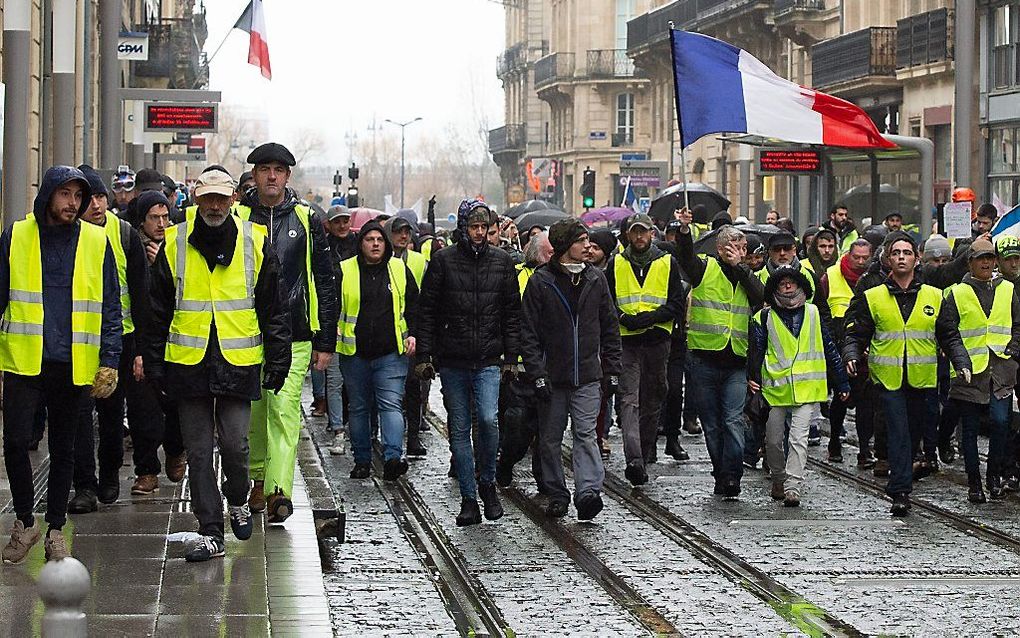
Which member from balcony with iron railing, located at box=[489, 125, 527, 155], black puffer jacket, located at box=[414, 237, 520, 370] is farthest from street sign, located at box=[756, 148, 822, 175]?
balcony with iron railing, located at box=[489, 125, 527, 155]

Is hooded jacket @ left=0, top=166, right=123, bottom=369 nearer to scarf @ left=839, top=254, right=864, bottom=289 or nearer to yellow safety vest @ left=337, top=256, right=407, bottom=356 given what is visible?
yellow safety vest @ left=337, top=256, right=407, bottom=356

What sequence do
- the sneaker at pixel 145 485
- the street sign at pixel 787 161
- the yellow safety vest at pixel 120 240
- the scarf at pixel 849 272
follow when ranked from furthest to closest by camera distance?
the street sign at pixel 787 161
the scarf at pixel 849 272
the sneaker at pixel 145 485
the yellow safety vest at pixel 120 240

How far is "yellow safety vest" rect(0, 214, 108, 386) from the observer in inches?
353

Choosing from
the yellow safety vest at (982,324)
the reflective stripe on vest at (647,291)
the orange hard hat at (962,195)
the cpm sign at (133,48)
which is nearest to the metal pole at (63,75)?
the reflective stripe on vest at (647,291)

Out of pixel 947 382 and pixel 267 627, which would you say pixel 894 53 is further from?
pixel 267 627

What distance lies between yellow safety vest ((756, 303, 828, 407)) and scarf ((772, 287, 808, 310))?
0.09 metres

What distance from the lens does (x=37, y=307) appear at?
355 inches

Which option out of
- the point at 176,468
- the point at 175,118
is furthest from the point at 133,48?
the point at 176,468

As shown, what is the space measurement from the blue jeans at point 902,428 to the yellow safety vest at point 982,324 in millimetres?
432

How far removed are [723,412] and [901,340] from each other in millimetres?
1395

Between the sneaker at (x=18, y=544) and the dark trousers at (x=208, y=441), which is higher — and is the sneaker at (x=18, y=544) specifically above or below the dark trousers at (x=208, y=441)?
below

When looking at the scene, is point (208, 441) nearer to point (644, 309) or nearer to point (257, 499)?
point (257, 499)

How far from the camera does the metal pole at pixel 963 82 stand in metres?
23.4

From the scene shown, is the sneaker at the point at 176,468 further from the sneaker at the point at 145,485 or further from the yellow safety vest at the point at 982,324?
the yellow safety vest at the point at 982,324
